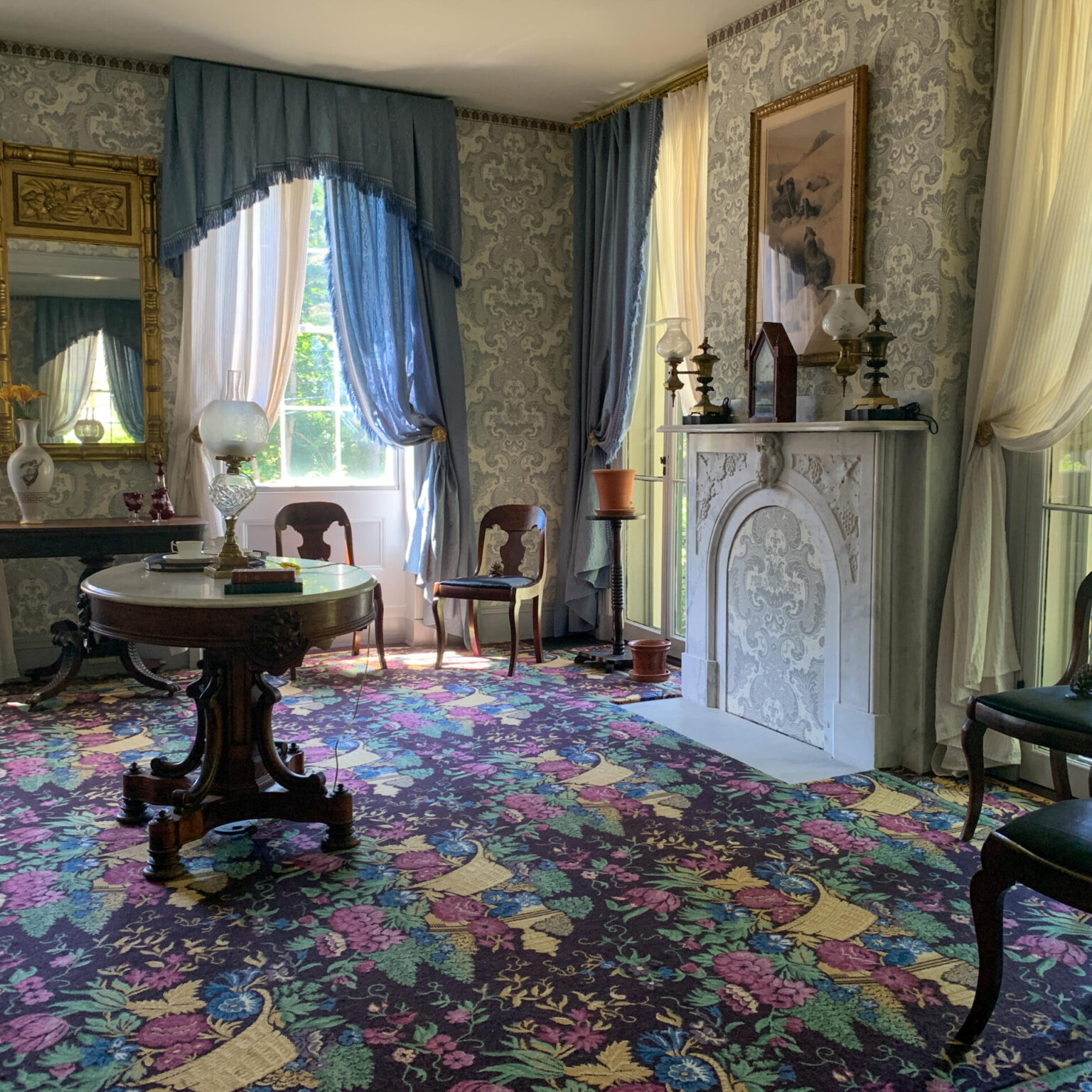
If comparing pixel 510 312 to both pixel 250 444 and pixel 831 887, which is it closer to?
pixel 250 444

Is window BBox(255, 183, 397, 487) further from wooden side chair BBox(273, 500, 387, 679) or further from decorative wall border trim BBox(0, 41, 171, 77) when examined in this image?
decorative wall border trim BBox(0, 41, 171, 77)

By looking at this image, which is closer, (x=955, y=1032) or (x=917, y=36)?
(x=955, y=1032)

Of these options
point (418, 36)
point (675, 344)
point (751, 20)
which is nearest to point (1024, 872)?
point (675, 344)

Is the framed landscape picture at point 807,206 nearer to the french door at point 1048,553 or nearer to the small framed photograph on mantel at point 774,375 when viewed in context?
the small framed photograph on mantel at point 774,375

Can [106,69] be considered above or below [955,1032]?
above

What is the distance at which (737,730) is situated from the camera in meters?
4.30

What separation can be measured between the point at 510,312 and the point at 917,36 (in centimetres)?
301

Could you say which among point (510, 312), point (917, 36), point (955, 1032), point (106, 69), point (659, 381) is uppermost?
point (106, 69)

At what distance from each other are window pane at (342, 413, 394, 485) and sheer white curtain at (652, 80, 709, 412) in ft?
5.98

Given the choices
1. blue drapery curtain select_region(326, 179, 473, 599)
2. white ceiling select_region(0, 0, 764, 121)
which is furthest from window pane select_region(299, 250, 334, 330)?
white ceiling select_region(0, 0, 764, 121)

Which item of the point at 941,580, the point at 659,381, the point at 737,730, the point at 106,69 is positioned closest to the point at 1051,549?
the point at 941,580

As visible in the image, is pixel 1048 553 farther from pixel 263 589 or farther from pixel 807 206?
pixel 263 589

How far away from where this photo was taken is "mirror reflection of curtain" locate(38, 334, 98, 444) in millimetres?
5117

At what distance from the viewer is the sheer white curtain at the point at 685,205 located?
17.0 ft
